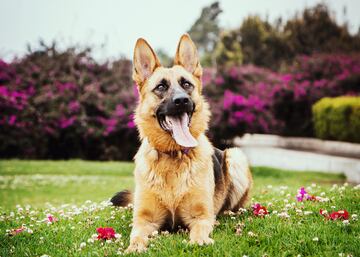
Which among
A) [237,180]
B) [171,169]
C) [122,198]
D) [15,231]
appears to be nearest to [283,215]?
[237,180]

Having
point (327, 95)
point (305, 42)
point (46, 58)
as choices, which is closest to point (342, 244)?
point (327, 95)

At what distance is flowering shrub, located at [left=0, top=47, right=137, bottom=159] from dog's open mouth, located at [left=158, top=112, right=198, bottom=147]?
15.7 m

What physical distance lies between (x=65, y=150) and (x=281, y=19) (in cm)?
2959

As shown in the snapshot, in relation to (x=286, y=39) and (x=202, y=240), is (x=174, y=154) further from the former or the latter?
(x=286, y=39)

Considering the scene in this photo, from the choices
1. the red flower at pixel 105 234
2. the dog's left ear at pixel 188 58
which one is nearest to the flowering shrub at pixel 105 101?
the dog's left ear at pixel 188 58

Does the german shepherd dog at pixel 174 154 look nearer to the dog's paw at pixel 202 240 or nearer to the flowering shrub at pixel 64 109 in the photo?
the dog's paw at pixel 202 240

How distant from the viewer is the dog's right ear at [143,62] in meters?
5.36

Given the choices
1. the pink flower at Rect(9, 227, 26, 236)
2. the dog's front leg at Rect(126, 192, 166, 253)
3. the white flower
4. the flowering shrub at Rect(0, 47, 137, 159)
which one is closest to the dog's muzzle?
the dog's front leg at Rect(126, 192, 166, 253)

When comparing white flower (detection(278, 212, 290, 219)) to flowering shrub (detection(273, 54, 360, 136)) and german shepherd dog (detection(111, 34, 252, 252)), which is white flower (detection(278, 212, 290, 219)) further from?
flowering shrub (detection(273, 54, 360, 136))

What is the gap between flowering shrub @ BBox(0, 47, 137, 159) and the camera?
68.7 feet

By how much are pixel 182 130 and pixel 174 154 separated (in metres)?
0.33

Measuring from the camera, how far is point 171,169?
196 inches

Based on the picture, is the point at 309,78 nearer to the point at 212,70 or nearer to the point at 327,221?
the point at 212,70

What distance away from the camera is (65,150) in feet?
74.1
